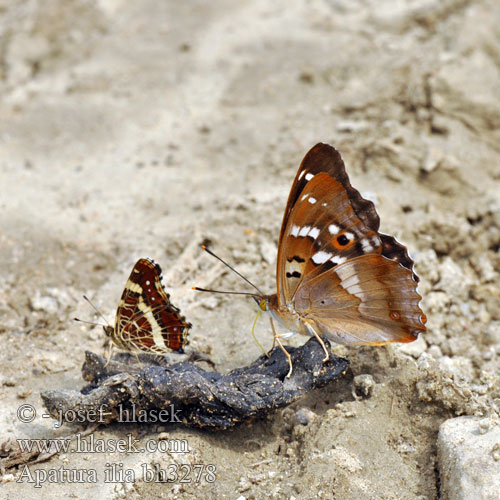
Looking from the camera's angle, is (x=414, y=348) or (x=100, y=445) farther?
(x=414, y=348)

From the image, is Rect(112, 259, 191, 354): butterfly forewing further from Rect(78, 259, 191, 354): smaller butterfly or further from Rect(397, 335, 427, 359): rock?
Rect(397, 335, 427, 359): rock

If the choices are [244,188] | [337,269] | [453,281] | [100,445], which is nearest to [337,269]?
[337,269]

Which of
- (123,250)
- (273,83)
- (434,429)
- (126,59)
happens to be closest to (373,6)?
(273,83)

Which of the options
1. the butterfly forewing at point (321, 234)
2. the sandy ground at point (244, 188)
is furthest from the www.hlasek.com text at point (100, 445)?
the butterfly forewing at point (321, 234)

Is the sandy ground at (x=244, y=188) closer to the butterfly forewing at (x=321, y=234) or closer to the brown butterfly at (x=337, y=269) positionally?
the brown butterfly at (x=337, y=269)

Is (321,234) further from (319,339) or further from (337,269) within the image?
(319,339)
